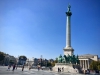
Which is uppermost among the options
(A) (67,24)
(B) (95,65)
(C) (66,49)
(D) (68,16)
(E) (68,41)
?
(D) (68,16)

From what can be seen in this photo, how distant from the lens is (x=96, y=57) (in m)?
124

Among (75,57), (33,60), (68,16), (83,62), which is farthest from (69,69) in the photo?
(33,60)

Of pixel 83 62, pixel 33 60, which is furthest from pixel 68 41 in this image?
pixel 33 60

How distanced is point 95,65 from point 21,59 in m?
106

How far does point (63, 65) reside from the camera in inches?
1988

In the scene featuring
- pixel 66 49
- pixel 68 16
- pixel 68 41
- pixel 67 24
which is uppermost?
pixel 68 16

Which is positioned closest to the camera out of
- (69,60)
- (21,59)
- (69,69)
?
(69,69)

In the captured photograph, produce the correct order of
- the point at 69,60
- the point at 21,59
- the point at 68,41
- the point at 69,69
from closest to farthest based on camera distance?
the point at 69,69 < the point at 69,60 < the point at 68,41 < the point at 21,59

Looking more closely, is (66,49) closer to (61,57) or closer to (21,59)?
(61,57)

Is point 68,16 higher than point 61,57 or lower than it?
higher

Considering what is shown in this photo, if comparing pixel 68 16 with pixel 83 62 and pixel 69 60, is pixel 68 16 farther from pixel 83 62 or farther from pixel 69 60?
pixel 83 62

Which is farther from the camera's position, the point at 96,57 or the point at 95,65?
the point at 96,57

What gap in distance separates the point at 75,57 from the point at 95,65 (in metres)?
45.2

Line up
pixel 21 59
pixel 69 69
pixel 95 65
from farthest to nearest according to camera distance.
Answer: pixel 21 59 < pixel 95 65 < pixel 69 69
